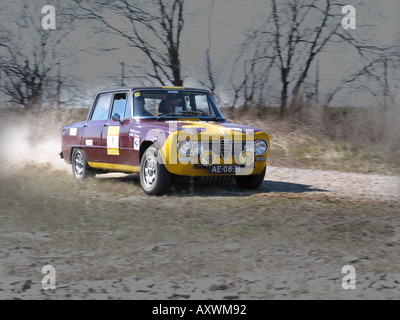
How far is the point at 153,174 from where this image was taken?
9039 millimetres

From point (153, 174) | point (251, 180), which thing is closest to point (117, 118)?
point (153, 174)

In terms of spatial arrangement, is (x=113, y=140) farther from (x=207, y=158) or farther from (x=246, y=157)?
(x=246, y=157)

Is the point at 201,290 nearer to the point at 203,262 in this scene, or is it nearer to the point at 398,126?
the point at 203,262

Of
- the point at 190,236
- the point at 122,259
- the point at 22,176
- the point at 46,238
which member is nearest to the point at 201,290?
the point at 122,259

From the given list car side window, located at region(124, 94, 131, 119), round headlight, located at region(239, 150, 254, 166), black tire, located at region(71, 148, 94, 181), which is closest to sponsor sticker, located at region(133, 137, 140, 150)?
car side window, located at region(124, 94, 131, 119)

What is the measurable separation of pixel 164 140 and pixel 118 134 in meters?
1.66

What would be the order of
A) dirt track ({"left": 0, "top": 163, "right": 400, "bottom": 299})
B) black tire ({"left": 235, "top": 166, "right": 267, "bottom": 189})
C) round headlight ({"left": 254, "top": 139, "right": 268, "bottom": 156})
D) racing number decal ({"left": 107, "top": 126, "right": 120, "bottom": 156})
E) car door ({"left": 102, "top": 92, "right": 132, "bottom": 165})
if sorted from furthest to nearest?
1. racing number decal ({"left": 107, "top": 126, "right": 120, "bottom": 156})
2. car door ({"left": 102, "top": 92, "right": 132, "bottom": 165})
3. black tire ({"left": 235, "top": 166, "right": 267, "bottom": 189})
4. round headlight ({"left": 254, "top": 139, "right": 268, "bottom": 156})
5. dirt track ({"left": 0, "top": 163, "right": 400, "bottom": 299})

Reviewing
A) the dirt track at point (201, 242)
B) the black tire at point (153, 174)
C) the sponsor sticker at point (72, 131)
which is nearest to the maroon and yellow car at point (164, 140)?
the black tire at point (153, 174)

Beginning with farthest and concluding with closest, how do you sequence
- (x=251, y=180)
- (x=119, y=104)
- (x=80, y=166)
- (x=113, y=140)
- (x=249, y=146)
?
(x=80, y=166) < (x=119, y=104) < (x=113, y=140) < (x=251, y=180) < (x=249, y=146)

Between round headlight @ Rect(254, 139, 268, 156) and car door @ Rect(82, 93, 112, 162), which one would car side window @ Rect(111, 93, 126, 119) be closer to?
car door @ Rect(82, 93, 112, 162)

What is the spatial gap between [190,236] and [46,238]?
1.49m

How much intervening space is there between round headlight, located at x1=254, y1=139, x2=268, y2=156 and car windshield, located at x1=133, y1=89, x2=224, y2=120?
4.05 ft

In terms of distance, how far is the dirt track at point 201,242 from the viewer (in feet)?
14.3

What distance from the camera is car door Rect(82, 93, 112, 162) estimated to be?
35.5ft
